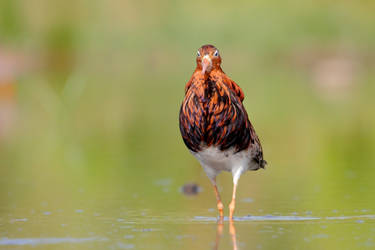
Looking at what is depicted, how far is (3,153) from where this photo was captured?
1346cm

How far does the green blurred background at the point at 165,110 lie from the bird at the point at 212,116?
0.67 metres

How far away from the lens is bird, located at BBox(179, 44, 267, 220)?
7965 millimetres

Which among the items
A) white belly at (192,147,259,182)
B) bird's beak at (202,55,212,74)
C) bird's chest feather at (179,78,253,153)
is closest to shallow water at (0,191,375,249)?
white belly at (192,147,259,182)

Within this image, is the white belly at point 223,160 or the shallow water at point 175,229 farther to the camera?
the white belly at point 223,160

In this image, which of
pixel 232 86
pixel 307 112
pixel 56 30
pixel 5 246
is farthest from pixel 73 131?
pixel 56 30

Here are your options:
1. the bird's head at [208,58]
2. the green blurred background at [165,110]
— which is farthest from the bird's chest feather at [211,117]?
the green blurred background at [165,110]

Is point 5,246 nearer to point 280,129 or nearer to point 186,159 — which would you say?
point 186,159

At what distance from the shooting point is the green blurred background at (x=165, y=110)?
359 inches

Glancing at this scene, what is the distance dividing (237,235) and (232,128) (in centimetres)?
107

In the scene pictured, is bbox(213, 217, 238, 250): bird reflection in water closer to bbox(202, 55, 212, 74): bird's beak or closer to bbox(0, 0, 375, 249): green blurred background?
bbox(0, 0, 375, 249): green blurred background

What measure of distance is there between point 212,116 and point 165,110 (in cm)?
1328

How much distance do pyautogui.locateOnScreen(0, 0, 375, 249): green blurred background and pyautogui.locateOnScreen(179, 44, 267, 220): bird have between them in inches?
26.4

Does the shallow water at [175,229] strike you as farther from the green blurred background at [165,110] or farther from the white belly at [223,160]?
the white belly at [223,160]

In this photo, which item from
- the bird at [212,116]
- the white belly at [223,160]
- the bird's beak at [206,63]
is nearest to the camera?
the bird's beak at [206,63]
